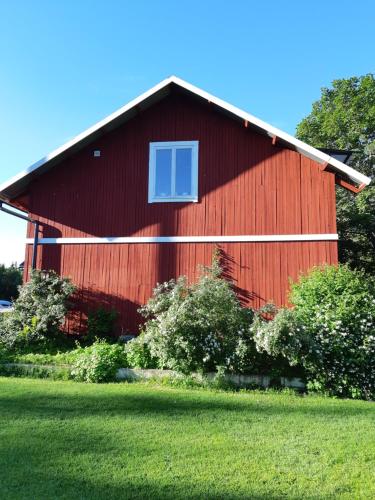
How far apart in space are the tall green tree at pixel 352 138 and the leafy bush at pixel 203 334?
10131mm

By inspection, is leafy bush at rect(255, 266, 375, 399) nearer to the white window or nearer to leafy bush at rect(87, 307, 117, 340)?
leafy bush at rect(87, 307, 117, 340)

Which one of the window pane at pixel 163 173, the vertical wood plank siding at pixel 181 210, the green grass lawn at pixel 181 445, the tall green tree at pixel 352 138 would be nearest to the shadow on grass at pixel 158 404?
the green grass lawn at pixel 181 445

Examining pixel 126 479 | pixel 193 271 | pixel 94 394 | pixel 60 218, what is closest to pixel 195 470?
pixel 126 479

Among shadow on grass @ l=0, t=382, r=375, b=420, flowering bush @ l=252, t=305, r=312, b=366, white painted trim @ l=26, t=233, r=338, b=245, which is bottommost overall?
shadow on grass @ l=0, t=382, r=375, b=420

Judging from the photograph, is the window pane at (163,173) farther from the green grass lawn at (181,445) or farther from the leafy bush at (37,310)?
the green grass lawn at (181,445)

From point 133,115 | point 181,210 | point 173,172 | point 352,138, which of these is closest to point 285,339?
point 181,210

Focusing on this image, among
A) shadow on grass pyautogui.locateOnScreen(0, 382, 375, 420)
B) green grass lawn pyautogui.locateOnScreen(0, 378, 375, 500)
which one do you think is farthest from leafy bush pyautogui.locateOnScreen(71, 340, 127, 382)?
green grass lawn pyautogui.locateOnScreen(0, 378, 375, 500)

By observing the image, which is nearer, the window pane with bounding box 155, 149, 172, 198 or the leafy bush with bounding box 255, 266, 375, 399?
the leafy bush with bounding box 255, 266, 375, 399

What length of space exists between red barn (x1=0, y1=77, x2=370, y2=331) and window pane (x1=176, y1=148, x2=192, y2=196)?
3cm

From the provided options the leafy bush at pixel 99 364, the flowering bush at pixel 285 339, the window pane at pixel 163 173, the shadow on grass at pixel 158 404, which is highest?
the window pane at pixel 163 173

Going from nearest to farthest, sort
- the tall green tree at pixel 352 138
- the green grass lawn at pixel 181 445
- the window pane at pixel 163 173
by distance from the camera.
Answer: the green grass lawn at pixel 181 445 → the window pane at pixel 163 173 → the tall green tree at pixel 352 138

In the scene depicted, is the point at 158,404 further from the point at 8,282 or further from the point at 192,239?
the point at 8,282

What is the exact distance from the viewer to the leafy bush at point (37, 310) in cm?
1018

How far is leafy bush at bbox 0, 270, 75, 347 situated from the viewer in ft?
33.4
